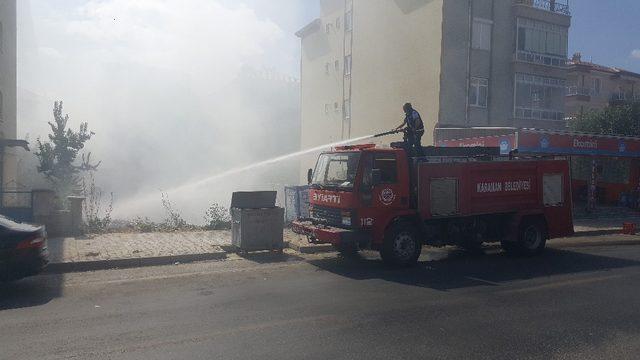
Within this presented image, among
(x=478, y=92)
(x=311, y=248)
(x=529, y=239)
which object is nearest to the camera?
(x=529, y=239)

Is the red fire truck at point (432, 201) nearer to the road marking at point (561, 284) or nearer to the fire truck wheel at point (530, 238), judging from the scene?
the fire truck wheel at point (530, 238)

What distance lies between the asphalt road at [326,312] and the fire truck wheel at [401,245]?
0.31m

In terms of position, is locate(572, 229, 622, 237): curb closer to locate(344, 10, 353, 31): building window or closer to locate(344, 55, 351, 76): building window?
locate(344, 55, 351, 76): building window

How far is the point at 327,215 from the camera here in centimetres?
1025

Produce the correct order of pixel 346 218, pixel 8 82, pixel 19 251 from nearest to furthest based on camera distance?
pixel 19 251 < pixel 346 218 < pixel 8 82

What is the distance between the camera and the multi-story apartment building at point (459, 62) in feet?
85.7

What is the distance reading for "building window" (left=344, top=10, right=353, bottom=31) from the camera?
3541cm

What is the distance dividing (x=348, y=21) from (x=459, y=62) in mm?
12512

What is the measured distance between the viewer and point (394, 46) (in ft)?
98.9

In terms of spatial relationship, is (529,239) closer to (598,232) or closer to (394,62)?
(598,232)

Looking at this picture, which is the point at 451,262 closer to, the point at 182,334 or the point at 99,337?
the point at 182,334

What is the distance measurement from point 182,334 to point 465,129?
67.7ft

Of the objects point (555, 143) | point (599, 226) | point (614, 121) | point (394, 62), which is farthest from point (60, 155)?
point (614, 121)

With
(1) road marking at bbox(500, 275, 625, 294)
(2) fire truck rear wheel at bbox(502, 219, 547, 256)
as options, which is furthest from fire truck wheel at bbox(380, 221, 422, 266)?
(2) fire truck rear wheel at bbox(502, 219, 547, 256)
